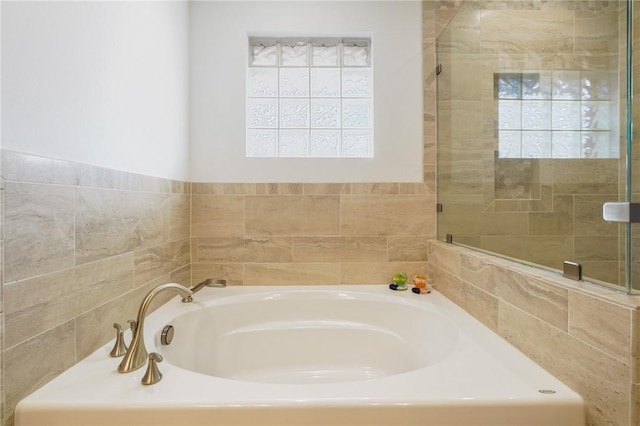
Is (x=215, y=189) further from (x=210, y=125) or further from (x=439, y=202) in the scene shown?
(x=439, y=202)

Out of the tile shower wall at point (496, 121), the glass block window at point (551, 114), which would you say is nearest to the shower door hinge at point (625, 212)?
the tile shower wall at point (496, 121)

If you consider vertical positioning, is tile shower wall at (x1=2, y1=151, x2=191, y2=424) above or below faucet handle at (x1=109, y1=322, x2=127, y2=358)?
above

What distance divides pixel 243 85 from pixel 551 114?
6.26 ft

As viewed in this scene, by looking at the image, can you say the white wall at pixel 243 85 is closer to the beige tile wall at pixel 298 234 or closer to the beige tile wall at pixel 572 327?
the beige tile wall at pixel 298 234

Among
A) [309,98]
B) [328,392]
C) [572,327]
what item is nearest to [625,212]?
[572,327]

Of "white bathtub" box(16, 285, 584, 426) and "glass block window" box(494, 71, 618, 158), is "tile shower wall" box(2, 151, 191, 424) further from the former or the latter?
"glass block window" box(494, 71, 618, 158)

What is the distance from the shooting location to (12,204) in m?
0.72

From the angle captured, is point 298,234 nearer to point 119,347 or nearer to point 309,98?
point 309,98

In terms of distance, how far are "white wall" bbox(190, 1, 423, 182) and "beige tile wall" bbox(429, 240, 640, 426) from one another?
0.94 meters

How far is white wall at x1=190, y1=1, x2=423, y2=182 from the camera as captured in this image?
6.23 feet

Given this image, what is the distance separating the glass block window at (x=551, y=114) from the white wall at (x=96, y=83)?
6.12 ft

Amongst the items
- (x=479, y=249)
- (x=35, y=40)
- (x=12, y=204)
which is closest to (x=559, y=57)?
(x=479, y=249)

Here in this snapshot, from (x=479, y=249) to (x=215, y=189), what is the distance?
155cm

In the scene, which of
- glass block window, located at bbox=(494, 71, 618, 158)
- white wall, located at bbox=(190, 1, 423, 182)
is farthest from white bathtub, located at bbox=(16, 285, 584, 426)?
glass block window, located at bbox=(494, 71, 618, 158)
